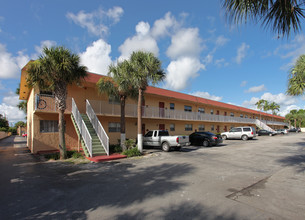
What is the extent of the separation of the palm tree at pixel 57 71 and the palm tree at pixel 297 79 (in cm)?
1180

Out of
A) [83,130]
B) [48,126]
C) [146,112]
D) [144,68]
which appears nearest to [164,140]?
[146,112]

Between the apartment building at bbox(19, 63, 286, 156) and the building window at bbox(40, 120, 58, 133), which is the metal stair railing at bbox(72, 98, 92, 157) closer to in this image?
the apartment building at bbox(19, 63, 286, 156)

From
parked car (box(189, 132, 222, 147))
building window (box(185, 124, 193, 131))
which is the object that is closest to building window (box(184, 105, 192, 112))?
building window (box(185, 124, 193, 131))

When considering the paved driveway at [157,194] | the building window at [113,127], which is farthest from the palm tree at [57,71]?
the building window at [113,127]

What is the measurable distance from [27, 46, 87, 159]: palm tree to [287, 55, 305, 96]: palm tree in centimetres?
1180

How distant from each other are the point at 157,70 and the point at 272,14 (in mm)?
10135

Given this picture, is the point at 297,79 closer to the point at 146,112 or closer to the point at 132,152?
the point at 132,152

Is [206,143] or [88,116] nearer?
[88,116]

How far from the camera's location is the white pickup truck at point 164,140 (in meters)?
13.7

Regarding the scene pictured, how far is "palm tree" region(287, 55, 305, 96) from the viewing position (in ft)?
25.8

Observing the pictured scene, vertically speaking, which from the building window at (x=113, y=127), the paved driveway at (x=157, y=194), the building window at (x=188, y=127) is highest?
the building window at (x=113, y=127)

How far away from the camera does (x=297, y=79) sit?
8.77m

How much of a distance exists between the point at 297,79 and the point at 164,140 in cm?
931

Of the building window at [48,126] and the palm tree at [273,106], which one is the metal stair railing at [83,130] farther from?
the palm tree at [273,106]
